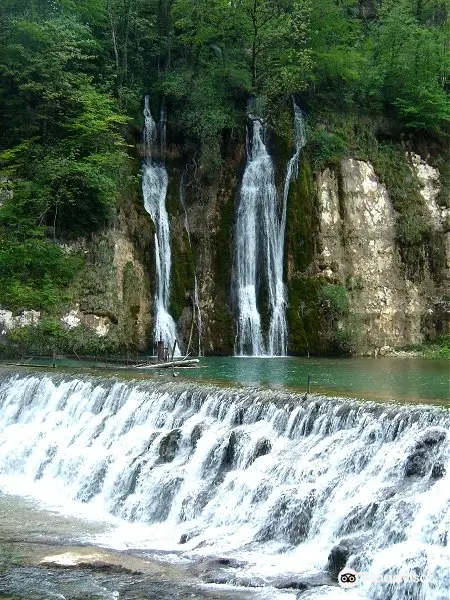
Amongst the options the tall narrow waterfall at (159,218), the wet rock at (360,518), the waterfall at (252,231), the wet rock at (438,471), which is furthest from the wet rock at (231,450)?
the waterfall at (252,231)

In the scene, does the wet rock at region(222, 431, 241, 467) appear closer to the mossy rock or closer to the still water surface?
the still water surface

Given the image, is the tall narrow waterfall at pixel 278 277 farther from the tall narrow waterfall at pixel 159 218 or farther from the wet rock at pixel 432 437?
the wet rock at pixel 432 437

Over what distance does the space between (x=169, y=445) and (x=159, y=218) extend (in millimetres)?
17068

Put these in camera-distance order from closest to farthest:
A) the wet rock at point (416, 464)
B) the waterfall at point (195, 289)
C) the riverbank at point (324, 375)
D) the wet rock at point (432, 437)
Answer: the wet rock at point (416, 464), the wet rock at point (432, 437), the riverbank at point (324, 375), the waterfall at point (195, 289)

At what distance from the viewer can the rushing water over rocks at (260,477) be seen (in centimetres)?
1120

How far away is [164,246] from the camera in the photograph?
104ft

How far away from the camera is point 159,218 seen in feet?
105

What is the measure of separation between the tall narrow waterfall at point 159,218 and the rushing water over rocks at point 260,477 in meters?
11.0

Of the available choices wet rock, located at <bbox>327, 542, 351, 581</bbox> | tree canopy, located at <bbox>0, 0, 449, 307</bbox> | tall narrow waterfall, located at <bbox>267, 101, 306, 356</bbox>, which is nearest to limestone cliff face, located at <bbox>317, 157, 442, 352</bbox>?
tall narrow waterfall, located at <bbox>267, 101, 306, 356</bbox>

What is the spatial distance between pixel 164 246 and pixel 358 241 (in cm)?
787

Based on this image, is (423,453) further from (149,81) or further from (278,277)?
(149,81)

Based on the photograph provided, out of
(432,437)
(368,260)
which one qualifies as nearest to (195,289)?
(368,260)

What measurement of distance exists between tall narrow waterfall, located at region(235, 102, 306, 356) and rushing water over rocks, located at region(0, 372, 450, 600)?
12036 mm

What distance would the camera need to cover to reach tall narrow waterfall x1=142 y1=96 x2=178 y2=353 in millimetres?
30875
